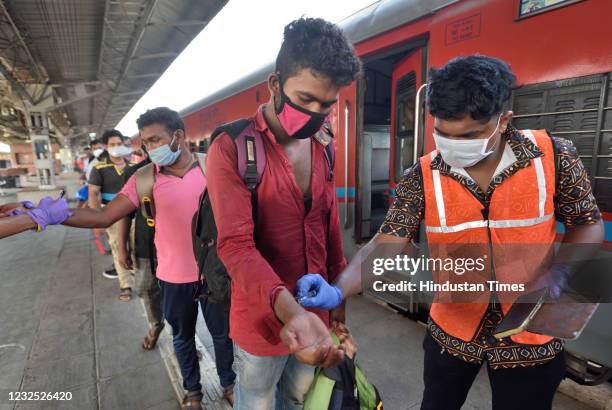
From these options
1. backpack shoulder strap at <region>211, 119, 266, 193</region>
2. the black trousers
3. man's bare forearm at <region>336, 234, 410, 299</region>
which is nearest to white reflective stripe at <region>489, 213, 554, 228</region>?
man's bare forearm at <region>336, 234, 410, 299</region>

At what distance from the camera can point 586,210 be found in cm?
114

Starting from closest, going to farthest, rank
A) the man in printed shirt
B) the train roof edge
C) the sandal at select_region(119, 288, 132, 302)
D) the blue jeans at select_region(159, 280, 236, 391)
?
the man in printed shirt → the blue jeans at select_region(159, 280, 236, 391) → the train roof edge → the sandal at select_region(119, 288, 132, 302)

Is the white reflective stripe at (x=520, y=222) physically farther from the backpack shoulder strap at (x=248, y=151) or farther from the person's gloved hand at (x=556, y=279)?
the backpack shoulder strap at (x=248, y=151)

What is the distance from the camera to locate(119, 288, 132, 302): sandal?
3.98 metres

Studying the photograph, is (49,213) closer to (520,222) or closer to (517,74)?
(520,222)

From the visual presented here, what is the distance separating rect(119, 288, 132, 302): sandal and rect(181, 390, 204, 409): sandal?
2229mm

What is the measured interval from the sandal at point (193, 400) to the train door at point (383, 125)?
84.2 inches

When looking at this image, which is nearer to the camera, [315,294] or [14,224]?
[315,294]

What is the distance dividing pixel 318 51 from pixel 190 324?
1.79m

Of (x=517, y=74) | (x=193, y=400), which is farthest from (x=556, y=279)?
(x=193, y=400)

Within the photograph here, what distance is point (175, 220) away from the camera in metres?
2.05

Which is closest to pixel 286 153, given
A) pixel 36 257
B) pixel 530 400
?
pixel 530 400

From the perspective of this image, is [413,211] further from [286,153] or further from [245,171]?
[245,171]

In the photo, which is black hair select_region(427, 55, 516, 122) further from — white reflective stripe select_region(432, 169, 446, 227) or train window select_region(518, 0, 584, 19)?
train window select_region(518, 0, 584, 19)
